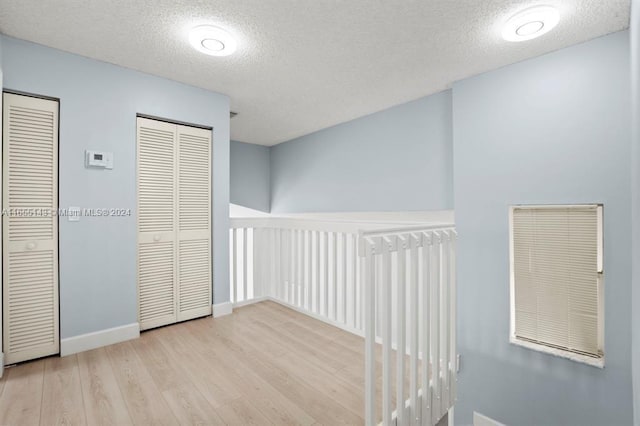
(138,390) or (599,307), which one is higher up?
(599,307)

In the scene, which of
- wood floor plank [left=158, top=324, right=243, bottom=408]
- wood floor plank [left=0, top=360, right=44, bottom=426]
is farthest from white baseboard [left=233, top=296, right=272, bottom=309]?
wood floor plank [left=0, top=360, right=44, bottom=426]

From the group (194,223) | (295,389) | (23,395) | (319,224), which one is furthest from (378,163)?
(23,395)

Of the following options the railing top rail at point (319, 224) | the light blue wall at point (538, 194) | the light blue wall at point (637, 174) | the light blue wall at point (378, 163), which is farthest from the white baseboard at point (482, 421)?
the light blue wall at point (378, 163)

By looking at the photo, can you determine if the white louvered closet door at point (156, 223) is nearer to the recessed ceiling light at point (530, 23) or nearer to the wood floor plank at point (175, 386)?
the wood floor plank at point (175, 386)

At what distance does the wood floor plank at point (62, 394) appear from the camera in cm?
161

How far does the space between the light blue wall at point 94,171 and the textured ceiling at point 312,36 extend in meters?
0.14

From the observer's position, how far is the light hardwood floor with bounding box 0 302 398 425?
1655 mm

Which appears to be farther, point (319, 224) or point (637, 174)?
point (319, 224)

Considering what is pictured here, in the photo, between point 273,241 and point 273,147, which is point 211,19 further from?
point 273,147

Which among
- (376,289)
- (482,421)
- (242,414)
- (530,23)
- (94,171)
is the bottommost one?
(482,421)

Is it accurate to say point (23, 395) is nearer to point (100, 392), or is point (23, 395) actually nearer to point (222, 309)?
point (100, 392)

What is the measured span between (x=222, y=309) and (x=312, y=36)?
8.67 ft

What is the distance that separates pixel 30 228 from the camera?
84.2 inches

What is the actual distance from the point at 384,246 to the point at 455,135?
1642 millimetres
